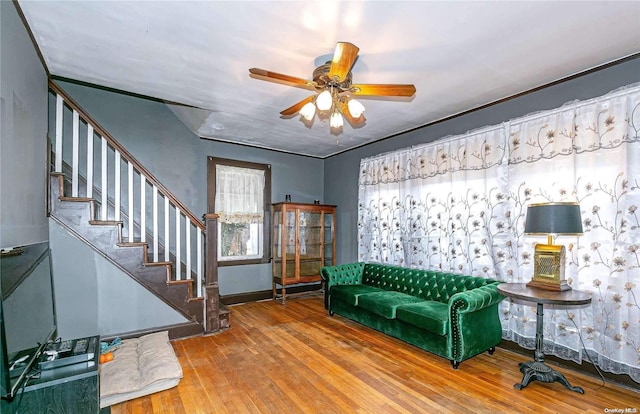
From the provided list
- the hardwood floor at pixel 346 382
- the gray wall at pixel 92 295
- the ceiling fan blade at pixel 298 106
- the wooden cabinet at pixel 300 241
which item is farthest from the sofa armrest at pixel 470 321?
the gray wall at pixel 92 295

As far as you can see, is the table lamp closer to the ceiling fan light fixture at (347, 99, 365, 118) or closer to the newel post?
the ceiling fan light fixture at (347, 99, 365, 118)

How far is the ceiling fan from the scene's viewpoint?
81.0 inches

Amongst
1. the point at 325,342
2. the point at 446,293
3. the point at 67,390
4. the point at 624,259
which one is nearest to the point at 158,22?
the point at 67,390

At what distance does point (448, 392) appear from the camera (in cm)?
253

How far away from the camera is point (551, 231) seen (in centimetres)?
250

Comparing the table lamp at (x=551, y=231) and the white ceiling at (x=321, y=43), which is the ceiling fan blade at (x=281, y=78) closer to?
the white ceiling at (x=321, y=43)

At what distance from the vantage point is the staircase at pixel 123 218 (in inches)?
123

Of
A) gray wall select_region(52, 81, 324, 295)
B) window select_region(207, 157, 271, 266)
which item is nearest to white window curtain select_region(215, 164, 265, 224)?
window select_region(207, 157, 271, 266)

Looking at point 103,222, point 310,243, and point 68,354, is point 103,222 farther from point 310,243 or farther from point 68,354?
point 310,243

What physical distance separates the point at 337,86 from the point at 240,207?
3.49m

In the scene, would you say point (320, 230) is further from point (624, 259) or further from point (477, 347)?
point (624, 259)

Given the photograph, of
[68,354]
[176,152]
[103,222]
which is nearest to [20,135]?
[103,222]

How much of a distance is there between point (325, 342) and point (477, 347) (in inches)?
62.0

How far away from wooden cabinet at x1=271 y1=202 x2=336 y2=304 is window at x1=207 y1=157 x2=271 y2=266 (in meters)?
0.22
